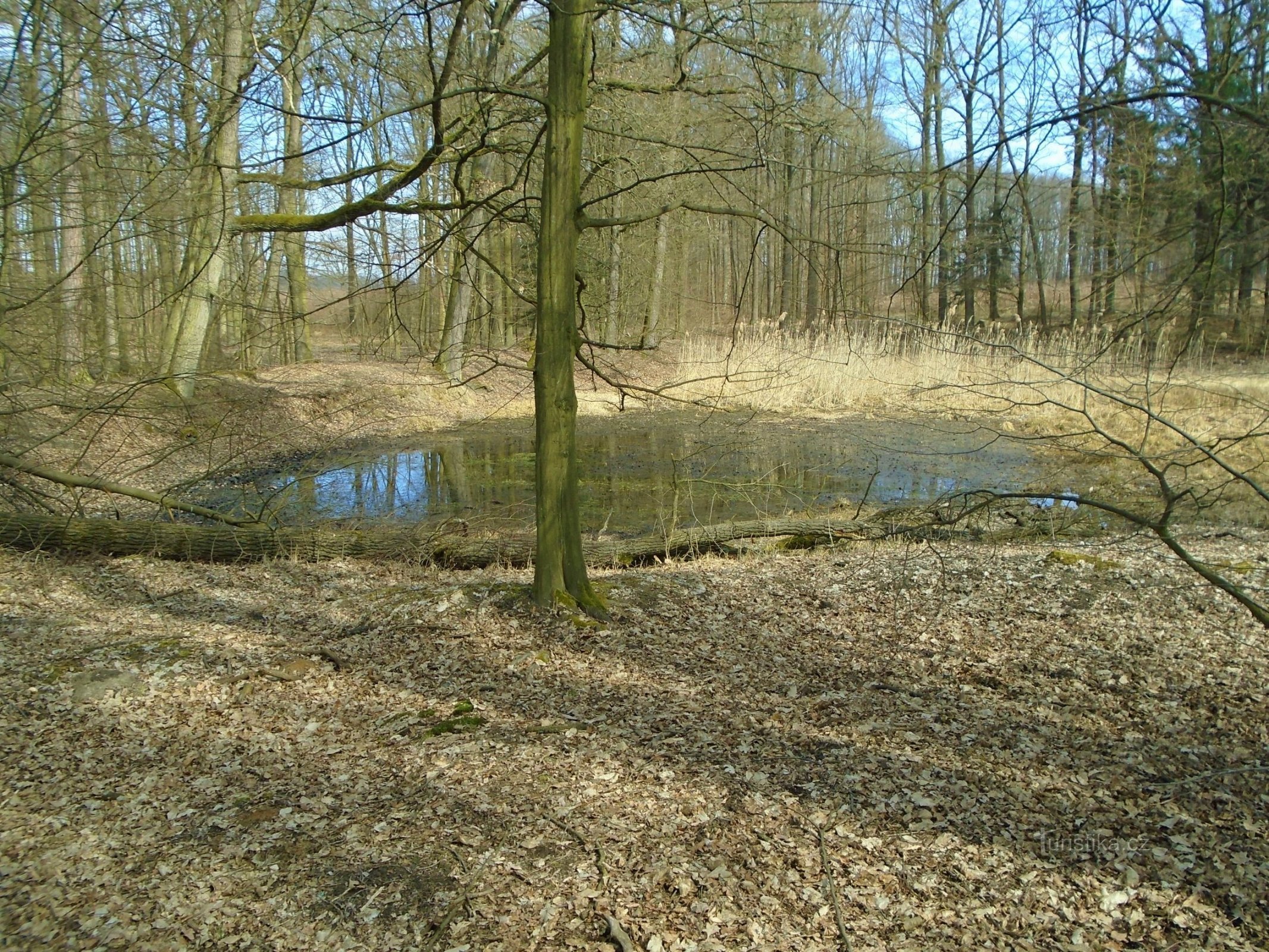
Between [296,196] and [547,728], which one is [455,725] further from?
[296,196]

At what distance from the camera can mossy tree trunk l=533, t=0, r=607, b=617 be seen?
4715 millimetres

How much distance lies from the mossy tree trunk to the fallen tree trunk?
8.09ft

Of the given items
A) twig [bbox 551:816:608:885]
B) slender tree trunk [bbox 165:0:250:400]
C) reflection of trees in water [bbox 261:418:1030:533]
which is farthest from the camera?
reflection of trees in water [bbox 261:418:1030:533]

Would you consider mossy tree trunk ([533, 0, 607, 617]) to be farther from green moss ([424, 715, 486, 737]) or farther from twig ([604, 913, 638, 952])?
twig ([604, 913, 638, 952])

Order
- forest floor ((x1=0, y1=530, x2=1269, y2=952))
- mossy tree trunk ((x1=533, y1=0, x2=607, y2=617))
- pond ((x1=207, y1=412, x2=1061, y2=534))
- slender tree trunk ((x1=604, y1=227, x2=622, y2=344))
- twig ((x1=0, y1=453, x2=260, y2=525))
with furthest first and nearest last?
slender tree trunk ((x1=604, y1=227, x2=622, y2=344)), pond ((x1=207, y1=412, x2=1061, y2=534)), twig ((x1=0, y1=453, x2=260, y2=525)), mossy tree trunk ((x1=533, y1=0, x2=607, y2=617)), forest floor ((x1=0, y1=530, x2=1269, y2=952))

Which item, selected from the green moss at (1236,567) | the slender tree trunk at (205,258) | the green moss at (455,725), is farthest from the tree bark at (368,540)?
the green moss at (455,725)

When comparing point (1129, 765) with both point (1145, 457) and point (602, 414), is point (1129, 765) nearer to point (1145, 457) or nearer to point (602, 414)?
point (1145, 457)

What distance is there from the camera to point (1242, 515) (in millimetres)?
8422

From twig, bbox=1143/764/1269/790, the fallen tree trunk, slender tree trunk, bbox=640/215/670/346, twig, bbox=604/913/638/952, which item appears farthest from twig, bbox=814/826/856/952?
slender tree trunk, bbox=640/215/670/346

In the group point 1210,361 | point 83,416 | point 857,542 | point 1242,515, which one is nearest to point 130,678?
point 83,416

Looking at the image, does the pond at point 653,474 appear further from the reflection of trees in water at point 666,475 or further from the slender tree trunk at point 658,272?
the slender tree trunk at point 658,272

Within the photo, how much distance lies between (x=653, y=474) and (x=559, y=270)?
23.2ft

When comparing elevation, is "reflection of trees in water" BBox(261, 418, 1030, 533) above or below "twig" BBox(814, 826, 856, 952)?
above

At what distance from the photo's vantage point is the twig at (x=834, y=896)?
8.00ft
